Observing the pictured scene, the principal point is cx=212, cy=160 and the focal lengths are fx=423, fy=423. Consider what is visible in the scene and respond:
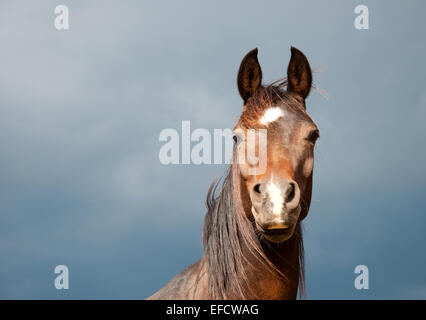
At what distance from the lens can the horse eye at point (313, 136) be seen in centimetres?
428

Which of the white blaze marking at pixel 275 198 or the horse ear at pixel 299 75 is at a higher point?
the horse ear at pixel 299 75

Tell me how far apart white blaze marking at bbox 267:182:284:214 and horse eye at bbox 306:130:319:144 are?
82cm

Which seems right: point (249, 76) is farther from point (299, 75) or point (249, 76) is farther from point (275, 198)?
point (275, 198)

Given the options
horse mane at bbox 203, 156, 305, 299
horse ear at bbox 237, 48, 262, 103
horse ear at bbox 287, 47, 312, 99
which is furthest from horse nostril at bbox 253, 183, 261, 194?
horse ear at bbox 287, 47, 312, 99

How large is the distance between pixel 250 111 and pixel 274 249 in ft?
4.75

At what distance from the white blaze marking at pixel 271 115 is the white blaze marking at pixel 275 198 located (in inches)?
31.7

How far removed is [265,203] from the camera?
3.68m

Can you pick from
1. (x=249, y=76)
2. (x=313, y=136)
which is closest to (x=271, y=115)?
(x=313, y=136)

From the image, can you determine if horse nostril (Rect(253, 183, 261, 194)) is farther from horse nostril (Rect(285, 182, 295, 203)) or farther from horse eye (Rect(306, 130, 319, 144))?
horse eye (Rect(306, 130, 319, 144))

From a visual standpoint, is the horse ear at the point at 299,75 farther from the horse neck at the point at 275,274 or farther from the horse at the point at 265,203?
the horse neck at the point at 275,274

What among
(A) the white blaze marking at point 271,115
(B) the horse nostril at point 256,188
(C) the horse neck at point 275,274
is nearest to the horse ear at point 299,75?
(A) the white blaze marking at point 271,115

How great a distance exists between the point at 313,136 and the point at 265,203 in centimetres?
108

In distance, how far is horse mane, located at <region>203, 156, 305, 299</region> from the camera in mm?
4301

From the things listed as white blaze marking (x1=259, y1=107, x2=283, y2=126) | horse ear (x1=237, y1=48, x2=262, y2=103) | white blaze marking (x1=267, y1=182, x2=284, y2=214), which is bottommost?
white blaze marking (x1=267, y1=182, x2=284, y2=214)
